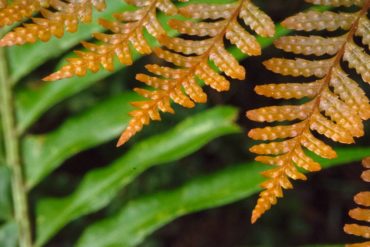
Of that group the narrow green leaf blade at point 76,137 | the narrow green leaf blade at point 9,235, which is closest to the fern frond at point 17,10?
the narrow green leaf blade at point 76,137

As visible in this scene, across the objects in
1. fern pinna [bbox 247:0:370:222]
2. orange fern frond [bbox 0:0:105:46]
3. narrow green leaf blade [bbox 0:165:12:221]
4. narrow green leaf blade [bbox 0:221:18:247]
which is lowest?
narrow green leaf blade [bbox 0:221:18:247]

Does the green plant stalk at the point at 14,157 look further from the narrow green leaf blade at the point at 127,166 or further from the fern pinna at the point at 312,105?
the fern pinna at the point at 312,105

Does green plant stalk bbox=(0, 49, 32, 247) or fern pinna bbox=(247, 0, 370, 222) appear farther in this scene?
green plant stalk bbox=(0, 49, 32, 247)

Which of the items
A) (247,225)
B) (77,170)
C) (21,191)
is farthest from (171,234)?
(21,191)

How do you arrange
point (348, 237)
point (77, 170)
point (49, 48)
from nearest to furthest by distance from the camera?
point (49, 48) < point (348, 237) < point (77, 170)

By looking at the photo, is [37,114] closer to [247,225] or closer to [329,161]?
[329,161]

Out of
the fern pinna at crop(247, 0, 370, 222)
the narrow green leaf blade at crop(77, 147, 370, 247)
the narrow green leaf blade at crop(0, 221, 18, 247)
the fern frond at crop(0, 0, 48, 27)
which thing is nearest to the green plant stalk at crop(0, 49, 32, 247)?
the narrow green leaf blade at crop(0, 221, 18, 247)

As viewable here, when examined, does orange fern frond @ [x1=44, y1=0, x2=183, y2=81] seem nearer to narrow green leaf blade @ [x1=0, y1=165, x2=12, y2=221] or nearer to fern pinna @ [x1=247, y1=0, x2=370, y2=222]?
fern pinna @ [x1=247, y1=0, x2=370, y2=222]
